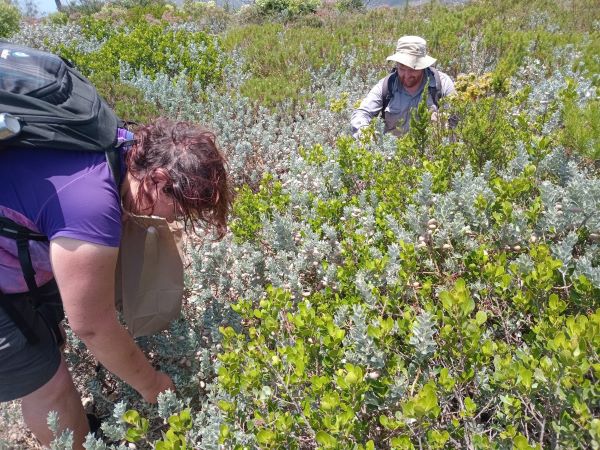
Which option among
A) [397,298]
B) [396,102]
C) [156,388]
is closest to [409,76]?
[396,102]

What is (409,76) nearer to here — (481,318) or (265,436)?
(481,318)

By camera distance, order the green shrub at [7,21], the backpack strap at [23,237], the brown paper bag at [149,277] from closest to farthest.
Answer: the backpack strap at [23,237] → the brown paper bag at [149,277] → the green shrub at [7,21]

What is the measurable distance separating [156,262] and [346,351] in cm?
101

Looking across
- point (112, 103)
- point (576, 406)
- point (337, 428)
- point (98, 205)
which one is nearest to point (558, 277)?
point (576, 406)

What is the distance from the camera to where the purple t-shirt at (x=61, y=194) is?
1483mm

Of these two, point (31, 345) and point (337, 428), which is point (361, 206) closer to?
point (337, 428)

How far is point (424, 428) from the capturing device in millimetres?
1396

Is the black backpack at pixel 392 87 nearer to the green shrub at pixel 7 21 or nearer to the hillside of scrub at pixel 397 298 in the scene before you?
the hillside of scrub at pixel 397 298

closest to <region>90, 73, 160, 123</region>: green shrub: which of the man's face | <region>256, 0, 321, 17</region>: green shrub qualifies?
the man's face

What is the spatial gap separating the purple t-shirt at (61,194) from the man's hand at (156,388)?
74 centimetres

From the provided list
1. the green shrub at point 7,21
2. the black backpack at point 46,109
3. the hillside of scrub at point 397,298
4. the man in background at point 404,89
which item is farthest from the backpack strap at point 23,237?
the green shrub at point 7,21

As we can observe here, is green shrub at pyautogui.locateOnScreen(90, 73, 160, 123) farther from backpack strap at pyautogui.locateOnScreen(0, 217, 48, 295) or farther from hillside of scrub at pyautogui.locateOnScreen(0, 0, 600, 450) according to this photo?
backpack strap at pyautogui.locateOnScreen(0, 217, 48, 295)

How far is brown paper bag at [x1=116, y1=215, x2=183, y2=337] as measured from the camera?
2092mm

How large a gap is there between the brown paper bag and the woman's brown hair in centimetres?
31
